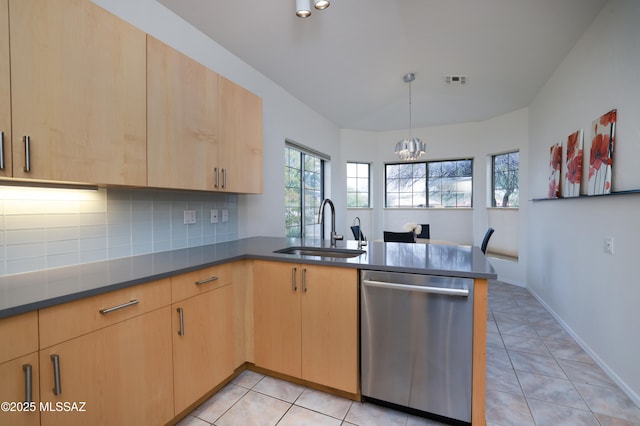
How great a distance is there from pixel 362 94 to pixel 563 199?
267cm

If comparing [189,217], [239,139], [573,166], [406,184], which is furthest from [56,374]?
[406,184]

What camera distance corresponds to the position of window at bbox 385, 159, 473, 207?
5414 mm

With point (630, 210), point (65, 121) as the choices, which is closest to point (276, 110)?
point (65, 121)

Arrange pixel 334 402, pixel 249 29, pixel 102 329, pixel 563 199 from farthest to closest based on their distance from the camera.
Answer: pixel 563 199
pixel 249 29
pixel 334 402
pixel 102 329

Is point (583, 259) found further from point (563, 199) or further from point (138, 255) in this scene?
point (138, 255)

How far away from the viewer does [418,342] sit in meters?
1.56

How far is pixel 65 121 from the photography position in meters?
1.24

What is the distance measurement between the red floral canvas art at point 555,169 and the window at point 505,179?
1225 mm

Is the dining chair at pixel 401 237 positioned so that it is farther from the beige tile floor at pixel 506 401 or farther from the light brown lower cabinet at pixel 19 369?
the light brown lower cabinet at pixel 19 369

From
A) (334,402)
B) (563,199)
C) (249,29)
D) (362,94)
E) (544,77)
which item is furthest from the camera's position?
(362,94)

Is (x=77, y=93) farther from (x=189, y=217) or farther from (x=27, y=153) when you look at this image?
(x=189, y=217)

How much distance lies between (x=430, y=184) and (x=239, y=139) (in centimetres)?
449

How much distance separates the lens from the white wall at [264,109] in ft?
6.56

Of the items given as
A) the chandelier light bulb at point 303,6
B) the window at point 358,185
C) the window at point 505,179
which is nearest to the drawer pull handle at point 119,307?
the chandelier light bulb at point 303,6
